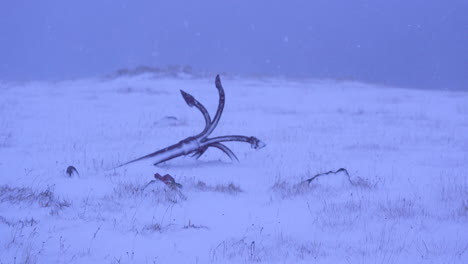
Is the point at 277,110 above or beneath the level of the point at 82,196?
above

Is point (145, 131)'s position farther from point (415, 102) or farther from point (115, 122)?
point (415, 102)

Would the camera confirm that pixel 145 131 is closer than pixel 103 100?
Yes

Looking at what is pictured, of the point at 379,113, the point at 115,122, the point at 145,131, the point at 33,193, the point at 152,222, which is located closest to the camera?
the point at 152,222

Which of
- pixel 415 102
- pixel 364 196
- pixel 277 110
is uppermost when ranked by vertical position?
pixel 415 102

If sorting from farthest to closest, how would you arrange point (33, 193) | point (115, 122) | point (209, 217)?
point (115, 122), point (33, 193), point (209, 217)

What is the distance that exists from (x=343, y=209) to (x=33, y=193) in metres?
3.52

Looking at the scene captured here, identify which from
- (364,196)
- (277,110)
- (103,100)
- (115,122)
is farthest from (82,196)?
(103,100)

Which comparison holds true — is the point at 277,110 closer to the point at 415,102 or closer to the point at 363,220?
the point at 415,102

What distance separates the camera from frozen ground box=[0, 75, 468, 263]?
393cm

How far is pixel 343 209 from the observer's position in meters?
5.06

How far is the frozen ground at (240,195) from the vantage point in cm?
393

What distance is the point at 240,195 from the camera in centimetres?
569

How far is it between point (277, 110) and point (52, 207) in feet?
37.2

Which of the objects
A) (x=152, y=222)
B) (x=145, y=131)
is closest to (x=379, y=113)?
(x=145, y=131)
